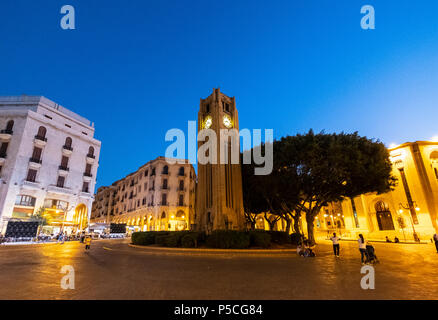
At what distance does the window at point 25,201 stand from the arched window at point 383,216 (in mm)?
52115

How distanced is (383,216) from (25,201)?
174 ft

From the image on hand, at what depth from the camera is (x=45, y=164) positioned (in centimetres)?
3400

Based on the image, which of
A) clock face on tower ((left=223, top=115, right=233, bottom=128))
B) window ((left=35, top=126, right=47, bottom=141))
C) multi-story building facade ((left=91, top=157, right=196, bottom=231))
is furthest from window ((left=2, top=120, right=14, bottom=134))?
clock face on tower ((left=223, top=115, right=233, bottom=128))

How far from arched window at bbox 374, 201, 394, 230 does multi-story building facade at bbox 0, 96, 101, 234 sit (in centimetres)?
4820

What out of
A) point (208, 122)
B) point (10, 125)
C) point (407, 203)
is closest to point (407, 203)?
point (407, 203)

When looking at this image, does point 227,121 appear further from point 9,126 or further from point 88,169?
point 9,126

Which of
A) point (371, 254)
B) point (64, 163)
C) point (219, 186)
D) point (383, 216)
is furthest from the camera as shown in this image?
point (64, 163)

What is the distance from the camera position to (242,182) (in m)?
27.4

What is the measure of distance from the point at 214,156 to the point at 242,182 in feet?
17.7

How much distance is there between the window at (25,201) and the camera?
3022 centimetres

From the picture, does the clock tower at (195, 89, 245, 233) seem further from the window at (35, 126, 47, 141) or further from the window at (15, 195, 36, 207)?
the window at (35, 126, 47, 141)

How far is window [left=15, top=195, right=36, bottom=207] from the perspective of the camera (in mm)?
30222
